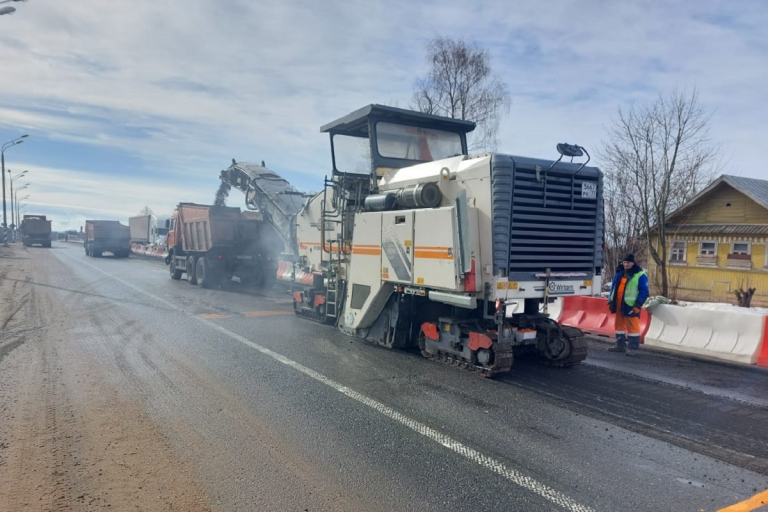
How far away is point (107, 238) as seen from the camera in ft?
109

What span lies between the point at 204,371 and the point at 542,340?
438 cm

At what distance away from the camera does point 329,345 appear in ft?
26.1

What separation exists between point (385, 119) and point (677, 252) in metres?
17.6

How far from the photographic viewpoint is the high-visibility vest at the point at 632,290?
777 centimetres

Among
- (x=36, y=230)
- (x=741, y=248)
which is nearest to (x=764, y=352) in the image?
(x=741, y=248)

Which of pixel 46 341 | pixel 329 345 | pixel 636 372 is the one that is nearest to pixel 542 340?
pixel 636 372

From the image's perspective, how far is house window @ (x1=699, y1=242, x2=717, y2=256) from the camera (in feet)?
63.9

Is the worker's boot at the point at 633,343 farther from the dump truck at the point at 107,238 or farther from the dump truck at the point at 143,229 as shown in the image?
the dump truck at the point at 107,238

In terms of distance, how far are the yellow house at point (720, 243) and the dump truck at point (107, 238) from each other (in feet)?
101

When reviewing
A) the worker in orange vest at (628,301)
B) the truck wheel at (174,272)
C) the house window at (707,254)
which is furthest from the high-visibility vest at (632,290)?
the truck wheel at (174,272)

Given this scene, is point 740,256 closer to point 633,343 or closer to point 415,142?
point 633,343

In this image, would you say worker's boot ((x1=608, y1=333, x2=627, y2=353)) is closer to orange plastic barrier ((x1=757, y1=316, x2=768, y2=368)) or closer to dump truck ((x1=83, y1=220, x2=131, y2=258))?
orange plastic barrier ((x1=757, y1=316, x2=768, y2=368))

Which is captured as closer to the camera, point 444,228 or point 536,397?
point 536,397

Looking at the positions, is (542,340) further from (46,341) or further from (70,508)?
(46,341)
